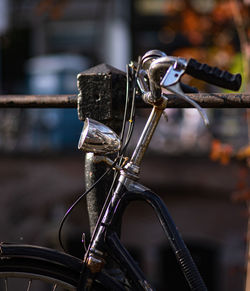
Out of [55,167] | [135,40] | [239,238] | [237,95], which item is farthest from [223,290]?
[237,95]

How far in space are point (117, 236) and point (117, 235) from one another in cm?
2

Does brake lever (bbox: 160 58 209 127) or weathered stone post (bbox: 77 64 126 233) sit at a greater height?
brake lever (bbox: 160 58 209 127)

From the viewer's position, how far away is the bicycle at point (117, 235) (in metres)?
1.72

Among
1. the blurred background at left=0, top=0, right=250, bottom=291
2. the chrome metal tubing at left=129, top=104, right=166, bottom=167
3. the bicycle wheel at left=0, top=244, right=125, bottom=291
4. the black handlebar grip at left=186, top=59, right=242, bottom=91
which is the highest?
the black handlebar grip at left=186, top=59, right=242, bottom=91

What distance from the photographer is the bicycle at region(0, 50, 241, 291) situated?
5.66 feet

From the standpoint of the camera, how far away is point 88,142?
1.78 metres

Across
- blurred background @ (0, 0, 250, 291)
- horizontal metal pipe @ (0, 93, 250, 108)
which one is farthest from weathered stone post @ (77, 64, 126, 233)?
blurred background @ (0, 0, 250, 291)

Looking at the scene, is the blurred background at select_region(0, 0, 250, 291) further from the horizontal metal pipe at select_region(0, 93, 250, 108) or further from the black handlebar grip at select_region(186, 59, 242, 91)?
the black handlebar grip at select_region(186, 59, 242, 91)

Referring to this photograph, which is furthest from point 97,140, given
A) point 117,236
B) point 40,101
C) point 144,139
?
point 40,101

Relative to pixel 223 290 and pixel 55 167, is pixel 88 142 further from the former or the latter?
pixel 223 290

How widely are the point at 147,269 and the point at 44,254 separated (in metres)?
10.2

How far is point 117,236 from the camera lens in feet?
5.88

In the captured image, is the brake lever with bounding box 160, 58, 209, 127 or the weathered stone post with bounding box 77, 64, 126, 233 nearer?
the brake lever with bounding box 160, 58, 209, 127

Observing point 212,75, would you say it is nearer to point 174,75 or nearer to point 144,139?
point 174,75
